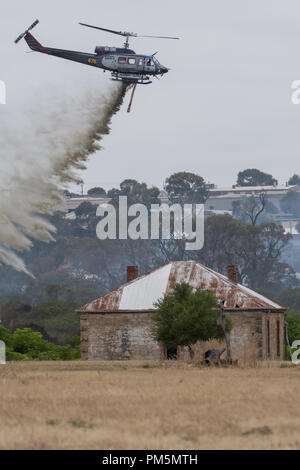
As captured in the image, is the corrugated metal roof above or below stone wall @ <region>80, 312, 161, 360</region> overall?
above

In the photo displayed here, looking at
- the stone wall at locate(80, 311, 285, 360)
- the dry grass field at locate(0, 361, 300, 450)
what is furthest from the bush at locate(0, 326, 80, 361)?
the dry grass field at locate(0, 361, 300, 450)

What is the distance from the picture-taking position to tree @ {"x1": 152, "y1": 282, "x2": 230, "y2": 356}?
170 feet

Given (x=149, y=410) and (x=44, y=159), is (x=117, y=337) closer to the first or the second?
(x=44, y=159)

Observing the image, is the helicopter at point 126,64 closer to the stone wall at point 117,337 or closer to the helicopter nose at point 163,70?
the helicopter nose at point 163,70

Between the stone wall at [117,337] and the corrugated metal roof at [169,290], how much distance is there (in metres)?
0.53

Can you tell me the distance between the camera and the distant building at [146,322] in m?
62.3

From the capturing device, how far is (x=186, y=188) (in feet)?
576

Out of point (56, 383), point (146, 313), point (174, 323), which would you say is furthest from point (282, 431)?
point (146, 313)

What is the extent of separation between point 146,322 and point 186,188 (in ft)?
371

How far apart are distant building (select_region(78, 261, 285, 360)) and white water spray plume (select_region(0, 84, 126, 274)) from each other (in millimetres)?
7275

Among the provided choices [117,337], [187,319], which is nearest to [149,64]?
[117,337]

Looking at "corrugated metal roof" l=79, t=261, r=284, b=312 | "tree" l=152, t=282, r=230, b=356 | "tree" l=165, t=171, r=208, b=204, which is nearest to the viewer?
"tree" l=152, t=282, r=230, b=356

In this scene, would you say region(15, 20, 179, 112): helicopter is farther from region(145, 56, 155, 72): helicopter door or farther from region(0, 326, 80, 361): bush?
region(0, 326, 80, 361): bush
